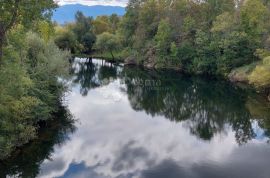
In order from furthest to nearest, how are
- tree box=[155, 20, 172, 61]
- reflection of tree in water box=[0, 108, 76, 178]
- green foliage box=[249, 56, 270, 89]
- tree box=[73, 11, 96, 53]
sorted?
tree box=[73, 11, 96, 53] → tree box=[155, 20, 172, 61] → green foliage box=[249, 56, 270, 89] → reflection of tree in water box=[0, 108, 76, 178]

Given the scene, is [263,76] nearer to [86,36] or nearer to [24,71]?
[24,71]

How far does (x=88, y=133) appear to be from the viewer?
37.5 meters

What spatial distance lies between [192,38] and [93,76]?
91.5 ft

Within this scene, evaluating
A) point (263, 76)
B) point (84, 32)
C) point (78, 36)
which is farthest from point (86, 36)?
point (263, 76)

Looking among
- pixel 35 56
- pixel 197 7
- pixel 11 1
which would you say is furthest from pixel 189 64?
pixel 11 1

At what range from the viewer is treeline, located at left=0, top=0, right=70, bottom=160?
17391 millimetres

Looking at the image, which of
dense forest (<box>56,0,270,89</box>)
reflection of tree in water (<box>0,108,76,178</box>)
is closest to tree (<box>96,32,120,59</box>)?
dense forest (<box>56,0,270,89</box>)

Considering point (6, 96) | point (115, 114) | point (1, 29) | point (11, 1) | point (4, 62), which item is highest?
point (11, 1)

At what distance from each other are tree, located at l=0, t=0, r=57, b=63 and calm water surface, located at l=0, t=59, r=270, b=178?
12623 mm

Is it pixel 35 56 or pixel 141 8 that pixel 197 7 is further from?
pixel 35 56

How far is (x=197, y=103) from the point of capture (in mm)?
52344

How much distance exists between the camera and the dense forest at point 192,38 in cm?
7538

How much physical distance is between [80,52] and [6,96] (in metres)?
103

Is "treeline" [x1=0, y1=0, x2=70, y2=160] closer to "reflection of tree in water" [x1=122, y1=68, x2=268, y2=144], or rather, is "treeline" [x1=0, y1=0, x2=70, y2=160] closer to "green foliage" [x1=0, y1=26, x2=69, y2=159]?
"green foliage" [x1=0, y1=26, x2=69, y2=159]
